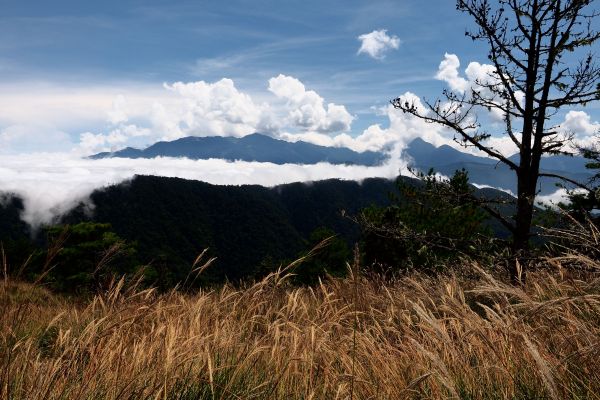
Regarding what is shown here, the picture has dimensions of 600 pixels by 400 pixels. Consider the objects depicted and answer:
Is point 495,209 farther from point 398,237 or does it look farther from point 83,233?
point 83,233

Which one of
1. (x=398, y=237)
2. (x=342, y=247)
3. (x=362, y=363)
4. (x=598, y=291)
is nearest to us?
(x=362, y=363)

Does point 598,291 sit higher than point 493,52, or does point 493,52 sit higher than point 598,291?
point 493,52

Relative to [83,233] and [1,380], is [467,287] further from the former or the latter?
[83,233]

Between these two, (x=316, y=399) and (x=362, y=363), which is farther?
(x=362, y=363)

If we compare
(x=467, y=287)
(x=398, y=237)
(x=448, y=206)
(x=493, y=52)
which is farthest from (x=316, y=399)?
(x=493, y=52)

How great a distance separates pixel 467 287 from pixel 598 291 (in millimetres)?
2576

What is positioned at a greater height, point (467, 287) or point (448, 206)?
point (448, 206)

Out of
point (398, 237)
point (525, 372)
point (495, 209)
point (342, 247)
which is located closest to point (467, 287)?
point (398, 237)

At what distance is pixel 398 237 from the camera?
24.2 feet

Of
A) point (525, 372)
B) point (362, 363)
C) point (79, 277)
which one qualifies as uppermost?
point (525, 372)

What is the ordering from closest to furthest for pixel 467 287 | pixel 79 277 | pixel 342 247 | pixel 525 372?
pixel 525 372, pixel 467 287, pixel 79 277, pixel 342 247

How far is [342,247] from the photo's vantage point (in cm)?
5756

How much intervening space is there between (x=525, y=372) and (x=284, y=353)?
4.79 feet

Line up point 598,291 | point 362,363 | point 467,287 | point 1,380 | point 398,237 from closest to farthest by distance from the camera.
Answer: point 1,380 < point 362,363 < point 598,291 < point 467,287 < point 398,237
